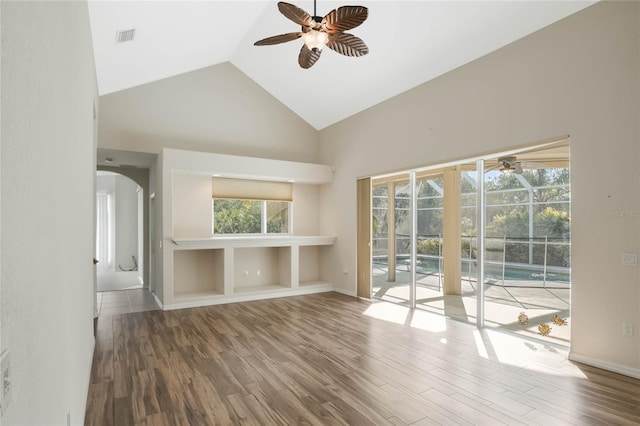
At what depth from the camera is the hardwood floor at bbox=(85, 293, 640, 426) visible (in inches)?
102

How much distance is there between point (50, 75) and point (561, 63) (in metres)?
4.53

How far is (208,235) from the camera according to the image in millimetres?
6637

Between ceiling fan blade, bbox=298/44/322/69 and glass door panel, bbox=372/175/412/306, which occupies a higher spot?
ceiling fan blade, bbox=298/44/322/69

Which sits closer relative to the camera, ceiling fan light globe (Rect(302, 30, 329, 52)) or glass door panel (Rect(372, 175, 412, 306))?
ceiling fan light globe (Rect(302, 30, 329, 52))

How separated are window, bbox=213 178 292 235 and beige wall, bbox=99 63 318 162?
0.64 m

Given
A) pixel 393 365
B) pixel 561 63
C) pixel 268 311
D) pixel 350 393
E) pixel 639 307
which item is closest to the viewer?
pixel 350 393

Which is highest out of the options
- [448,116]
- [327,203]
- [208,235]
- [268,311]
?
[448,116]

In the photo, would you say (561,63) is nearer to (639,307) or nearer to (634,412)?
(639,307)

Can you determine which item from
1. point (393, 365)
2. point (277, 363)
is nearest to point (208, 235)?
point (277, 363)

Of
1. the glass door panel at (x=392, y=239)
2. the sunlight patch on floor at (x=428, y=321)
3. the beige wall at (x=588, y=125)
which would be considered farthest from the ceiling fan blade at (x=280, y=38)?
the sunlight patch on floor at (x=428, y=321)

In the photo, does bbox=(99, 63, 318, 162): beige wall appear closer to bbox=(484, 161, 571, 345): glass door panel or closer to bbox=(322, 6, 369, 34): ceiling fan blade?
bbox=(322, 6, 369, 34): ceiling fan blade

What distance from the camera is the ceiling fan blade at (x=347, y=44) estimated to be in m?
3.45

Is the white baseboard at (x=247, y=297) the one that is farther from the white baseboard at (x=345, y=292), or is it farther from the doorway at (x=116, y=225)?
the doorway at (x=116, y=225)

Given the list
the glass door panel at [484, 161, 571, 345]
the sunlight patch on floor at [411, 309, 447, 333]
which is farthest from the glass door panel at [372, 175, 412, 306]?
the glass door panel at [484, 161, 571, 345]
